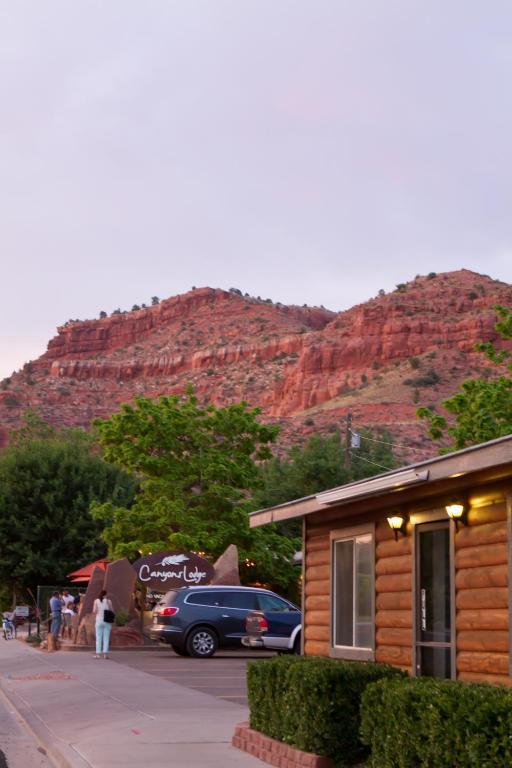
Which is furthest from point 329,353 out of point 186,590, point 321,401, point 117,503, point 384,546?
point 384,546

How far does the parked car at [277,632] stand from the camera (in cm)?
2686

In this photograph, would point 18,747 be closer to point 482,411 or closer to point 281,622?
point 281,622

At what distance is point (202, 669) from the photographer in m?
25.6

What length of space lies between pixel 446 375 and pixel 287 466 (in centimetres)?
6100

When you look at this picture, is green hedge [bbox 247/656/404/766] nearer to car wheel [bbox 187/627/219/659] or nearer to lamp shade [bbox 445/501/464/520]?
lamp shade [bbox 445/501/464/520]

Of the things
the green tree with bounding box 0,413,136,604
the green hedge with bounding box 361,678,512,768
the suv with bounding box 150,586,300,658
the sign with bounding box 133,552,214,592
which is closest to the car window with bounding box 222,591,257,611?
the suv with bounding box 150,586,300,658

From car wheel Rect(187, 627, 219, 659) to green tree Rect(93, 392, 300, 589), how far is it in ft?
26.4

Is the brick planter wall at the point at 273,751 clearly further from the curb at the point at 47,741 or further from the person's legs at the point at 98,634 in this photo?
the person's legs at the point at 98,634

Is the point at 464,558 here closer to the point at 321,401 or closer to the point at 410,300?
the point at 321,401

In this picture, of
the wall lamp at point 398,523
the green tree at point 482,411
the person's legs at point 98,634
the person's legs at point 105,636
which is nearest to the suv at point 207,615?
the person's legs at point 105,636

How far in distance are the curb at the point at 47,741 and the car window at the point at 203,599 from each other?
386 inches

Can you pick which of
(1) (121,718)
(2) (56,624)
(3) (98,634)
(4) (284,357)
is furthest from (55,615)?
(4) (284,357)

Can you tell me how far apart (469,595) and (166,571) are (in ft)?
75.3

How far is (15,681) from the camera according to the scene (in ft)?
74.9
